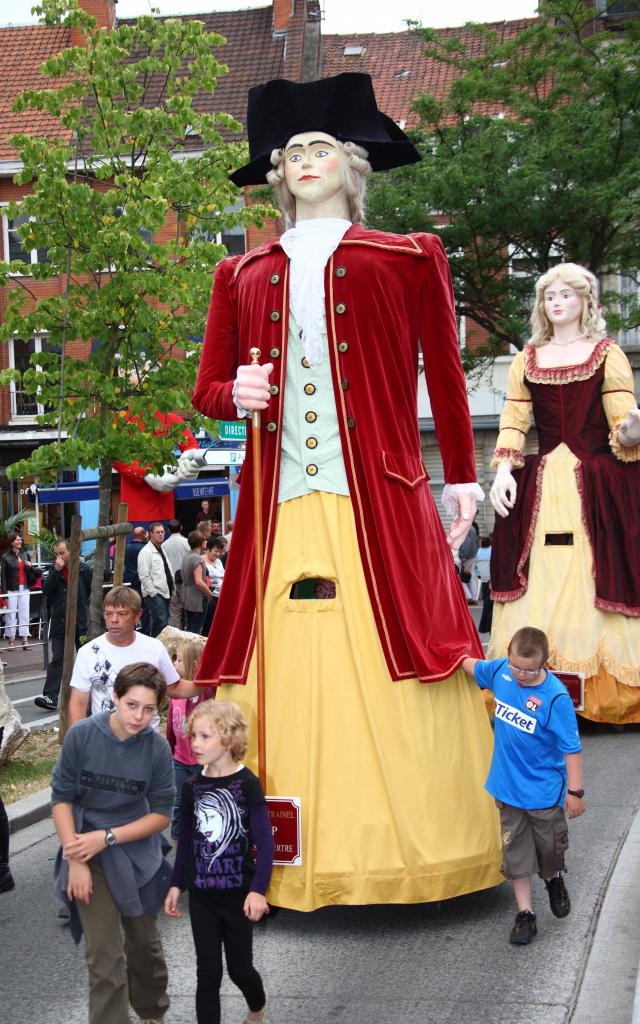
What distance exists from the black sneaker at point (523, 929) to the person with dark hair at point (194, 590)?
30.2 feet

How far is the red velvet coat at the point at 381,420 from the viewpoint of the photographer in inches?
200

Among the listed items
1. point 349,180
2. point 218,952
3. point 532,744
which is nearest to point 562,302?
point 349,180

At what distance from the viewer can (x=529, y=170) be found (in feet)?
63.6

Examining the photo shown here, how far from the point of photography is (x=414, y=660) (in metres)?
4.94

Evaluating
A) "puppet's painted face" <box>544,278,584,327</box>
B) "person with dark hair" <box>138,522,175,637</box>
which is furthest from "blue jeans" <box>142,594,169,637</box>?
"puppet's painted face" <box>544,278,584,327</box>

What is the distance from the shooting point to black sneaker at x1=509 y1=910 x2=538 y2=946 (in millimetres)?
4793

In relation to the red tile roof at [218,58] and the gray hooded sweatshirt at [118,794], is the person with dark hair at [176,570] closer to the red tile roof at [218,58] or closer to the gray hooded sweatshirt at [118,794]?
the gray hooded sweatshirt at [118,794]

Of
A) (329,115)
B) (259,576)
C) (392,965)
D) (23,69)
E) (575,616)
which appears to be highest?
(23,69)

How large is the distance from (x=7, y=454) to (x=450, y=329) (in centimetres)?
2735

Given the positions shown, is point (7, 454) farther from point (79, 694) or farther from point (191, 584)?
point (79, 694)

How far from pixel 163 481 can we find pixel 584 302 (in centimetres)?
462

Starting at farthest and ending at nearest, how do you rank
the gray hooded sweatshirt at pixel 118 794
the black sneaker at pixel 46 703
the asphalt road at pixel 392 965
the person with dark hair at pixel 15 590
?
the person with dark hair at pixel 15 590
the black sneaker at pixel 46 703
the asphalt road at pixel 392 965
the gray hooded sweatshirt at pixel 118 794

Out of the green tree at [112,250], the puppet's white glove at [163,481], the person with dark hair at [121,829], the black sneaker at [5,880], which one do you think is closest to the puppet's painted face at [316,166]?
the person with dark hair at [121,829]

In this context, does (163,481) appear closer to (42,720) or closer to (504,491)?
(42,720)
